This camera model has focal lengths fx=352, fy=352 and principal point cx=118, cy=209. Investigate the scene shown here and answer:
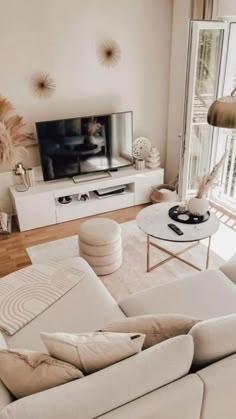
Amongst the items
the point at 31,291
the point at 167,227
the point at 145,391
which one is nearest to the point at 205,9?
the point at 167,227

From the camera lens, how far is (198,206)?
3.12 meters

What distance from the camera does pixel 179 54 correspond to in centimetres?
430

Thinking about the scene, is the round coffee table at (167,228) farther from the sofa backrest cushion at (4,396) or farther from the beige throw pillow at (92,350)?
the sofa backrest cushion at (4,396)

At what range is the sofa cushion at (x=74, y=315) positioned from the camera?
2.01 meters

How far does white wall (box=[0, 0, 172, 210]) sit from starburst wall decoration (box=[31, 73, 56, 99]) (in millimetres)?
54

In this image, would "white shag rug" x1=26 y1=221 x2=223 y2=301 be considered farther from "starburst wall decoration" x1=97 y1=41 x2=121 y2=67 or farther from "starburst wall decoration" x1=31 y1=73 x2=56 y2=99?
"starburst wall decoration" x1=97 y1=41 x2=121 y2=67

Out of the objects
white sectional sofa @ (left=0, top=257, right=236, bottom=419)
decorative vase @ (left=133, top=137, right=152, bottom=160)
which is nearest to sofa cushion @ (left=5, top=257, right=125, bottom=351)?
white sectional sofa @ (left=0, top=257, right=236, bottom=419)

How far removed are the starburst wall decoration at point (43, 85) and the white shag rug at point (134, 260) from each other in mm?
1641

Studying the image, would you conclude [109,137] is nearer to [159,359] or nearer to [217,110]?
[217,110]

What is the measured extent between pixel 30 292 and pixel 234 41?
134 inches

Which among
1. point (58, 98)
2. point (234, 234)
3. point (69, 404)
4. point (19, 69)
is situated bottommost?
point (234, 234)

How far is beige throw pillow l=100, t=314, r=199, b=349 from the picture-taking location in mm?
1642

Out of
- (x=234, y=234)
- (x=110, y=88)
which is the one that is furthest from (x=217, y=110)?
(x=110, y=88)

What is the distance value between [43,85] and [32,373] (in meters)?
3.28
